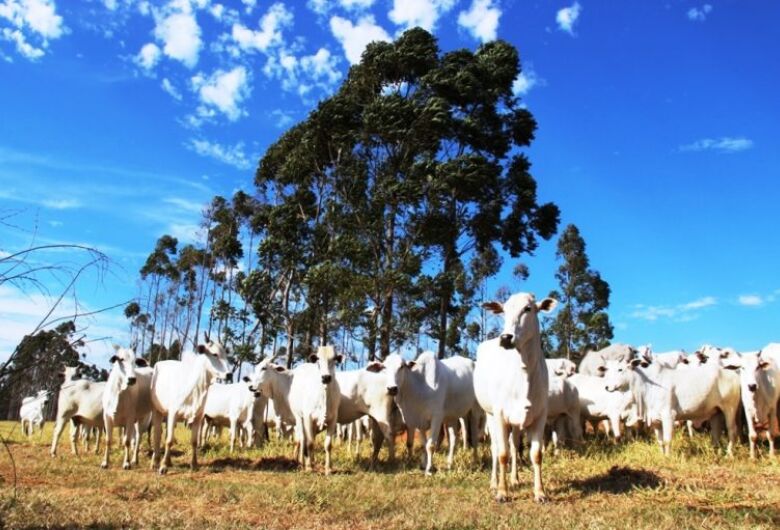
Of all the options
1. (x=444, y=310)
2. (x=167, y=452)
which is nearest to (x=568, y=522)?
(x=167, y=452)

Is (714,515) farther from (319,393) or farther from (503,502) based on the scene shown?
(319,393)

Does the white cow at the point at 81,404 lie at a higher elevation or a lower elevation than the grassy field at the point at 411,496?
higher

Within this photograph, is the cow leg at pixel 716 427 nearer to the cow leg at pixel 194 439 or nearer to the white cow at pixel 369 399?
the white cow at pixel 369 399

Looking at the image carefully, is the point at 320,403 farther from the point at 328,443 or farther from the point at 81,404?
the point at 81,404

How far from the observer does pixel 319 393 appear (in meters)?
13.1

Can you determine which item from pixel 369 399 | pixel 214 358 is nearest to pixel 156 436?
pixel 214 358

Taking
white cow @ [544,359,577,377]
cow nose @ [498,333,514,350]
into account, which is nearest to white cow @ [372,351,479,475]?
white cow @ [544,359,577,377]

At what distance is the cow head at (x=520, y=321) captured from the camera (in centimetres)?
801

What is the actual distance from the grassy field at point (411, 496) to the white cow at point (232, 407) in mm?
5639

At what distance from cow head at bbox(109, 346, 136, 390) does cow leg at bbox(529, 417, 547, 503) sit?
817 cm

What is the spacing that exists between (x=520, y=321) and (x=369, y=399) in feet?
20.9

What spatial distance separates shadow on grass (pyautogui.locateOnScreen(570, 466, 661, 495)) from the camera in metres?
8.76

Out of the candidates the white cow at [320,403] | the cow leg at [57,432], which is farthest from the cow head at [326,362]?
the cow leg at [57,432]

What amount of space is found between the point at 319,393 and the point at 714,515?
777cm
